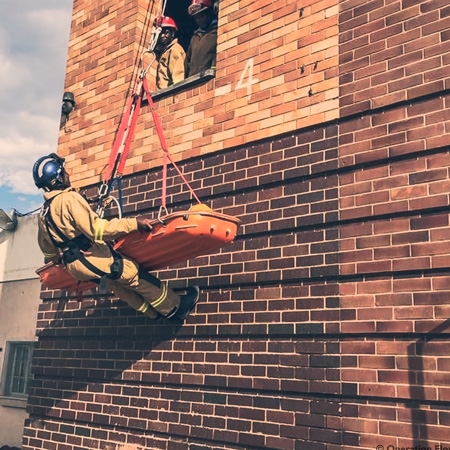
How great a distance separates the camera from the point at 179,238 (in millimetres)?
4402

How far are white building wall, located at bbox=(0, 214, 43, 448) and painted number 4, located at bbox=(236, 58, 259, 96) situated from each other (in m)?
5.92

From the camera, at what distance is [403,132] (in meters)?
4.19

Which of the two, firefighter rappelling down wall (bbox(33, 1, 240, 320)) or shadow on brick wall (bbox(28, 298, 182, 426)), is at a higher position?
firefighter rappelling down wall (bbox(33, 1, 240, 320))

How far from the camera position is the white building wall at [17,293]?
31.5 feet

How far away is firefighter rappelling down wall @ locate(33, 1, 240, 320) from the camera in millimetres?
4387

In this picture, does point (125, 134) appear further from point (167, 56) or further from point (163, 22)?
point (163, 22)

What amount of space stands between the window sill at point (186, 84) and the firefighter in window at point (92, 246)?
56.0 inches

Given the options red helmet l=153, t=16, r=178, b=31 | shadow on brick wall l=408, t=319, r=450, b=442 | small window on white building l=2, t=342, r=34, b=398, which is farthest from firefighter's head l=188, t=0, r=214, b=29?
small window on white building l=2, t=342, r=34, b=398

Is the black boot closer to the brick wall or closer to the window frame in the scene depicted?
the brick wall

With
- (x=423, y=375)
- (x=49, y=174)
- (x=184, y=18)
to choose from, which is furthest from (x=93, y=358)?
(x=184, y=18)

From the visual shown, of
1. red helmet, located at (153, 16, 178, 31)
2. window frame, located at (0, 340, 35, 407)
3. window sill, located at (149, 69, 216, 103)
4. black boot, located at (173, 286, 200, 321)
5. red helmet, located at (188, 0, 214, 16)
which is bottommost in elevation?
window frame, located at (0, 340, 35, 407)

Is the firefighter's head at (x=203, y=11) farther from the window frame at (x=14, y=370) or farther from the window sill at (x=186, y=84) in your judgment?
the window frame at (x=14, y=370)

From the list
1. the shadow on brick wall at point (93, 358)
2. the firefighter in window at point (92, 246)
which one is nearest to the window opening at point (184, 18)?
the firefighter in window at point (92, 246)

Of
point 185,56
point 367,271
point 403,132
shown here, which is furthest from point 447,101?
point 185,56
